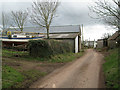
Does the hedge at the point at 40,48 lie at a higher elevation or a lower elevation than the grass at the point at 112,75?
higher

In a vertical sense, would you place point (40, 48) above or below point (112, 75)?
above

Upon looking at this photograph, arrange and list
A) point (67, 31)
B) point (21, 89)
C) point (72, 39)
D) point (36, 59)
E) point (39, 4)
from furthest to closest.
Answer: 1. point (67, 31)
2. point (72, 39)
3. point (39, 4)
4. point (36, 59)
5. point (21, 89)

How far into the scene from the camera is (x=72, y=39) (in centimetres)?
2342

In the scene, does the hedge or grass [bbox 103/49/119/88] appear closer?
grass [bbox 103/49/119/88]

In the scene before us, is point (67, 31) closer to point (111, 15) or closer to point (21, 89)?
point (111, 15)

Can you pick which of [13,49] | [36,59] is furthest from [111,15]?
A: [13,49]

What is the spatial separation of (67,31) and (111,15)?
19962mm

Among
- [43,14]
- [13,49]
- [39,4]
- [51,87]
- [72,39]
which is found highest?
[39,4]

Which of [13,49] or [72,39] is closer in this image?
[13,49]

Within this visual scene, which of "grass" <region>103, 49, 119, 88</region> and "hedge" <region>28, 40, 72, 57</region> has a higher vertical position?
"hedge" <region>28, 40, 72, 57</region>

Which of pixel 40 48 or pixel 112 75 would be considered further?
pixel 40 48

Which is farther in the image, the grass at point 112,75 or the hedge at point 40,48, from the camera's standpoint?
the hedge at point 40,48

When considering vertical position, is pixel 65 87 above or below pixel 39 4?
below

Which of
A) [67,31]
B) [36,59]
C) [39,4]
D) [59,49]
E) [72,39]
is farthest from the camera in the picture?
[67,31]
